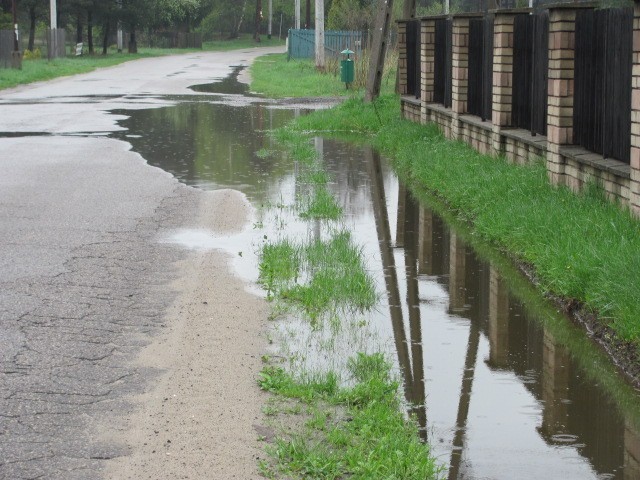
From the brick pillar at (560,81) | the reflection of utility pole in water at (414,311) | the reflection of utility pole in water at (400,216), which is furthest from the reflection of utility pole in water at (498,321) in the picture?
the brick pillar at (560,81)

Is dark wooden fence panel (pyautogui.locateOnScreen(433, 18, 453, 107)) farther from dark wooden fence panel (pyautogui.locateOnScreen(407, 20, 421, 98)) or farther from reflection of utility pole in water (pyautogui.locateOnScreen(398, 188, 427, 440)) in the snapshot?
reflection of utility pole in water (pyautogui.locateOnScreen(398, 188, 427, 440))

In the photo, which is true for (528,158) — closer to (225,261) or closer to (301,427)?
(225,261)

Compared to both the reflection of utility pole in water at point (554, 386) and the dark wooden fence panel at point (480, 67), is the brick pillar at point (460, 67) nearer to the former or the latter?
the dark wooden fence panel at point (480, 67)

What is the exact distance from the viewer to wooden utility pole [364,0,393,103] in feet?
85.7

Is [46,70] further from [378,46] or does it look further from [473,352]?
[473,352]

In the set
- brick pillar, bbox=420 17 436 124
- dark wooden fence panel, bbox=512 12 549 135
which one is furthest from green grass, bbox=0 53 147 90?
dark wooden fence panel, bbox=512 12 549 135

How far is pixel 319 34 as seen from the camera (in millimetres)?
44062

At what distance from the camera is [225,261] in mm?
10203

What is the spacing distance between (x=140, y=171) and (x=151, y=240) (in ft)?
18.4

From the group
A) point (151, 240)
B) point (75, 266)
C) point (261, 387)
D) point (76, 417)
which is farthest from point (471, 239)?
point (76, 417)

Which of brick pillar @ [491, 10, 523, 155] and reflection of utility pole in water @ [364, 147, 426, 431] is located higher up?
brick pillar @ [491, 10, 523, 155]

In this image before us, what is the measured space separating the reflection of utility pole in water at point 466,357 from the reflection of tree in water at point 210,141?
416 centimetres

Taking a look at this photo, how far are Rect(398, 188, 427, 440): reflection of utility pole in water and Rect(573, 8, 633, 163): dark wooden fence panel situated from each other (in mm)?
2007

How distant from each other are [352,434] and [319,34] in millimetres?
39430
